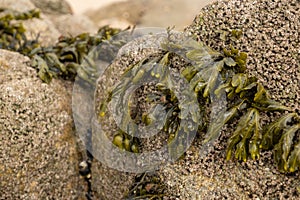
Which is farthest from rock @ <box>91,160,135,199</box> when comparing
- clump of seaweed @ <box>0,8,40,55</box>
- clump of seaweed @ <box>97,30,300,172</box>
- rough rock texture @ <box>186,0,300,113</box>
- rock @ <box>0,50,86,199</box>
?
clump of seaweed @ <box>0,8,40,55</box>

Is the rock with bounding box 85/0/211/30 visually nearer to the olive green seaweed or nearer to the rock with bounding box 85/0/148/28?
the rock with bounding box 85/0/148/28

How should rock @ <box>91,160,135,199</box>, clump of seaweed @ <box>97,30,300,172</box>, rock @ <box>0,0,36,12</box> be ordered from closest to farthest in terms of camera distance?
clump of seaweed @ <box>97,30,300,172</box> < rock @ <box>91,160,135,199</box> < rock @ <box>0,0,36,12</box>

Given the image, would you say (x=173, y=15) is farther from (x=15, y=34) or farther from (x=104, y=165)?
(x=104, y=165)

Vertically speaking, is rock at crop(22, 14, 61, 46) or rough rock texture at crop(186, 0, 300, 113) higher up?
rough rock texture at crop(186, 0, 300, 113)

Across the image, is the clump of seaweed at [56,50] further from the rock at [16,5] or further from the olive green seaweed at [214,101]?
the olive green seaweed at [214,101]

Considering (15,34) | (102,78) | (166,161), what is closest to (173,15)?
(15,34)

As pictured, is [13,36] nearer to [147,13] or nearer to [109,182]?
[109,182]
